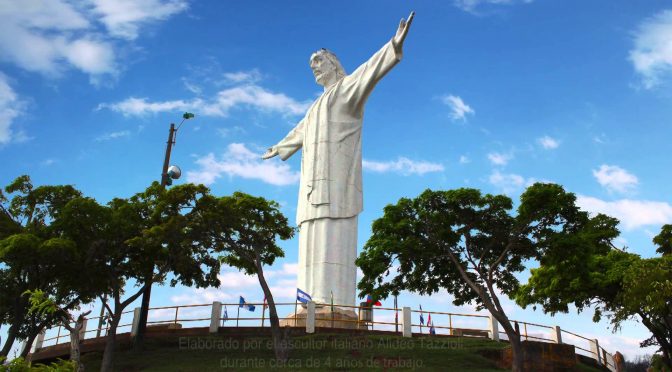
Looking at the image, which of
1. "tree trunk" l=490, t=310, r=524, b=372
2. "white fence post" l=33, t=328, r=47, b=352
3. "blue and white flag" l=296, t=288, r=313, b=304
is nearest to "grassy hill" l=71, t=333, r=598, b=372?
"tree trunk" l=490, t=310, r=524, b=372

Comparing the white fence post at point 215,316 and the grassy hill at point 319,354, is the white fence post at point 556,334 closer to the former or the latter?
the grassy hill at point 319,354

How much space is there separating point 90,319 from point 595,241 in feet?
65.4

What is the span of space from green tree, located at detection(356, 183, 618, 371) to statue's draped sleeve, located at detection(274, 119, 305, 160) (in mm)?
7313

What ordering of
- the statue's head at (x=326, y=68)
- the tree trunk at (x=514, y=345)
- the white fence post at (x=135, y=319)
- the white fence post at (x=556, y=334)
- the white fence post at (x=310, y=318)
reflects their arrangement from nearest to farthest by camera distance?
the tree trunk at (x=514, y=345), the white fence post at (x=310, y=318), the white fence post at (x=135, y=319), the white fence post at (x=556, y=334), the statue's head at (x=326, y=68)

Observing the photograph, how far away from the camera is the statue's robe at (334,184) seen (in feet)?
76.3

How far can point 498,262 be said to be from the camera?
19844mm

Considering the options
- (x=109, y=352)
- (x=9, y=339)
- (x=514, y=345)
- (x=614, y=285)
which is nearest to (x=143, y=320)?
(x=109, y=352)

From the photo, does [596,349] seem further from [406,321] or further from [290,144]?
[290,144]

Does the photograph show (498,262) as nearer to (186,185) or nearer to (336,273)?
(336,273)

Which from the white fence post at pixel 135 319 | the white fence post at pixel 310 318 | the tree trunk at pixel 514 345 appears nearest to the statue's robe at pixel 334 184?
the white fence post at pixel 310 318

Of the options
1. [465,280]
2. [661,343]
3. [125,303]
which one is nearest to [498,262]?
[465,280]

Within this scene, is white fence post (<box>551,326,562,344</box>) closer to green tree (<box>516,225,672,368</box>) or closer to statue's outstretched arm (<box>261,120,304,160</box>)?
green tree (<box>516,225,672,368</box>)

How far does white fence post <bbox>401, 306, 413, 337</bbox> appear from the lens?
2147 cm

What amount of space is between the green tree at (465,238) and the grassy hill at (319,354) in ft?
5.07
